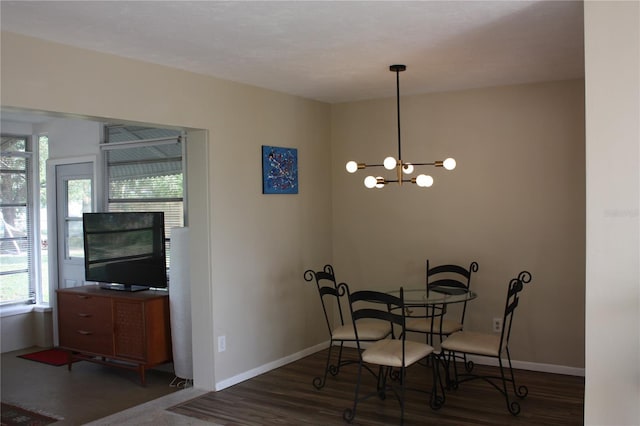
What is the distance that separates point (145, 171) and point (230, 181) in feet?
4.12

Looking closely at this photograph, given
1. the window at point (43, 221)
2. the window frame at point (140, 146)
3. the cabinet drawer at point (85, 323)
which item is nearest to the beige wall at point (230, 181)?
the window frame at point (140, 146)

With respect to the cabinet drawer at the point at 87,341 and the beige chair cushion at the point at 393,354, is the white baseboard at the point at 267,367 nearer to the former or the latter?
the cabinet drawer at the point at 87,341

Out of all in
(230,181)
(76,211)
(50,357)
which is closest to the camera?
(230,181)

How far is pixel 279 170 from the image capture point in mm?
5355

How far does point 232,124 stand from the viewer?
16.0ft

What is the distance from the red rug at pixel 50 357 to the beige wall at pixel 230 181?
1904 mm

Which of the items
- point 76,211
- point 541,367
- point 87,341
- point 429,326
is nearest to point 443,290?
point 429,326

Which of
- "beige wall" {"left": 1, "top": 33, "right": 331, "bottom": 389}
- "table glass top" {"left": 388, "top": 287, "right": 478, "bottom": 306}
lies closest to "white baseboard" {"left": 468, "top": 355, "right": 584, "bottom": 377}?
"table glass top" {"left": 388, "top": 287, "right": 478, "bottom": 306}

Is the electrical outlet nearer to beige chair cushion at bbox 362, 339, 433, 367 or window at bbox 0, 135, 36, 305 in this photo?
beige chair cushion at bbox 362, 339, 433, 367

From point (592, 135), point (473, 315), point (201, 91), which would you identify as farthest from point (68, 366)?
point (592, 135)

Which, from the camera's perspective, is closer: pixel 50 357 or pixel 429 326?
pixel 429 326

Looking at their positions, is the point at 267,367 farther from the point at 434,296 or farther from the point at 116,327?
the point at 434,296

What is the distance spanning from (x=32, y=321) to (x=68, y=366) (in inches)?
47.8

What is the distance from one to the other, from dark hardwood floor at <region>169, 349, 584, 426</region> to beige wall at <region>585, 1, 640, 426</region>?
42.2 inches
